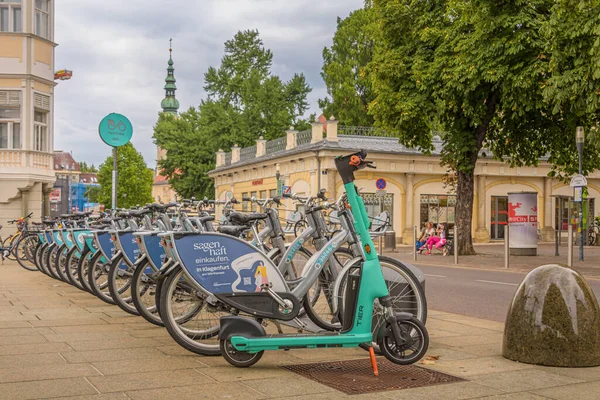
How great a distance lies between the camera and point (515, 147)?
25469 millimetres

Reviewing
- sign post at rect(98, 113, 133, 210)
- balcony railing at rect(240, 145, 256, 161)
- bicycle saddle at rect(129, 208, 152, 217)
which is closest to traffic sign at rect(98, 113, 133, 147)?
sign post at rect(98, 113, 133, 210)

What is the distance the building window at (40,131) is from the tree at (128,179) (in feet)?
179

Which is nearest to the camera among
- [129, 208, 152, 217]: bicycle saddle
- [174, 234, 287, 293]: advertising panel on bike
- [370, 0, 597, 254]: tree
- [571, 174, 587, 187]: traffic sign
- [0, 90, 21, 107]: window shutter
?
[174, 234, 287, 293]: advertising panel on bike

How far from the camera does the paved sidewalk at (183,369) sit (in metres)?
4.89

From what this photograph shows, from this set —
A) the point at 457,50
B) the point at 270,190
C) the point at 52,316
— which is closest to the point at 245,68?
the point at 270,190

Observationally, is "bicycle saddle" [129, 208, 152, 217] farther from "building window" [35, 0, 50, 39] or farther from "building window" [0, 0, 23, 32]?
"building window" [35, 0, 50, 39]

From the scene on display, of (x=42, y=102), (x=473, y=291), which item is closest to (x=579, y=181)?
(x=473, y=291)

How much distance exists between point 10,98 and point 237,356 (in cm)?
2228

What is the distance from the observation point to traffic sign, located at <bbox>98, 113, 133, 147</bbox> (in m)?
15.1

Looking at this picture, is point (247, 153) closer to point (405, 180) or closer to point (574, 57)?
point (405, 180)

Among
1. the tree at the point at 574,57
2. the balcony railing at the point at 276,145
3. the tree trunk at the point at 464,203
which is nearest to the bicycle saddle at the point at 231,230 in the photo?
the tree at the point at 574,57

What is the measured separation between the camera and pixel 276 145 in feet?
148

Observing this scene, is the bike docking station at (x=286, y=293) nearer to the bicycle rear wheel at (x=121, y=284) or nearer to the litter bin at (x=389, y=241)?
the bicycle rear wheel at (x=121, y=284)

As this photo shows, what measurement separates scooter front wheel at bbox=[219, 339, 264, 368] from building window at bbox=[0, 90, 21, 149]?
2213cm
